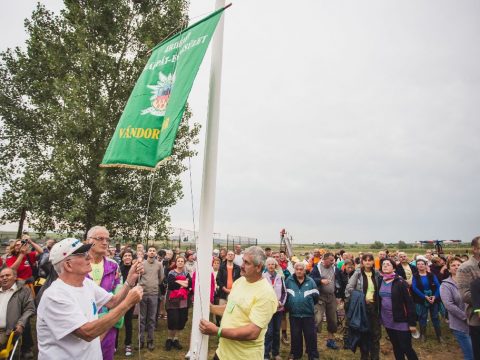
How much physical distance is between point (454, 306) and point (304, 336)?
2.76 meters

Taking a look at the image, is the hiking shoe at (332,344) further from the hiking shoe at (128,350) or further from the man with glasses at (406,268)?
the hiking shoe at (128,350)

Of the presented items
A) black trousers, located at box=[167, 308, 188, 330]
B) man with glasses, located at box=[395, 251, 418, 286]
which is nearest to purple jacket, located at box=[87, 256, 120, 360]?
black trousers, located at box=[167, 308, 188, 330]

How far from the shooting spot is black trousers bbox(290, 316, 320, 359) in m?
5.79

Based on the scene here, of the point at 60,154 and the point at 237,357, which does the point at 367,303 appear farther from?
the point at 60,154

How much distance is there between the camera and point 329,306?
7551 millimetres

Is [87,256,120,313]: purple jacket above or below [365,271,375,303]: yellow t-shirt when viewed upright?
above

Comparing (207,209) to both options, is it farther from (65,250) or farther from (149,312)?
(149,312)

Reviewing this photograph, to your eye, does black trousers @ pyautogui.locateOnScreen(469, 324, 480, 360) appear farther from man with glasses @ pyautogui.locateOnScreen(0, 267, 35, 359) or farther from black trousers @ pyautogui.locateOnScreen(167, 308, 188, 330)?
man with glasses @ pyautogui.locateOnScreen(0, 267, 35, 359)

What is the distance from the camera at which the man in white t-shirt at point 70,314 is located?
2.06 meters

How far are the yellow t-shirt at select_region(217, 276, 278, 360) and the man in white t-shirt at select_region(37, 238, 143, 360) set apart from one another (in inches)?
39.3

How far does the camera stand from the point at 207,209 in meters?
3.16

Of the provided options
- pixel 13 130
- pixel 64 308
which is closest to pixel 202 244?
pixel 64 308

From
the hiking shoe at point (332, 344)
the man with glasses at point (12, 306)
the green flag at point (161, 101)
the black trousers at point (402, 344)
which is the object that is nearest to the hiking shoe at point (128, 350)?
the man with glasses at point (12, 306)

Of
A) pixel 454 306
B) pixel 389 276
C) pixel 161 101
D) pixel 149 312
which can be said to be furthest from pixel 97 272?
pixel 454 306
